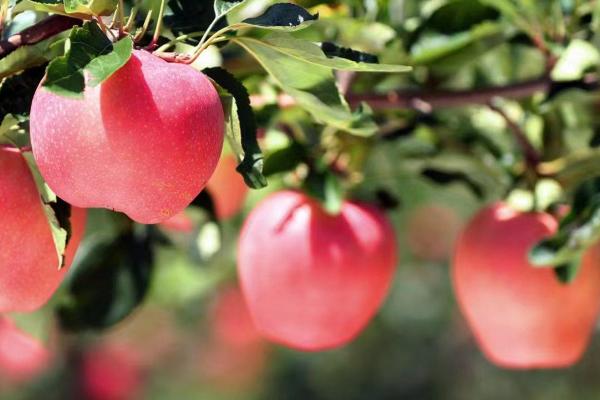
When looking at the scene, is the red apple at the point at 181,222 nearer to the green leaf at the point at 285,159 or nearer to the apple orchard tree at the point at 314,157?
the apple orchard tree at the point at 314,157

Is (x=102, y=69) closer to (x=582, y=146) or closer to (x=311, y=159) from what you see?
(x=311, y=159)

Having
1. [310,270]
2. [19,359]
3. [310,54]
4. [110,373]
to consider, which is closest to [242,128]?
[310,54]

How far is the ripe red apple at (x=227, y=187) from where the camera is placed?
1168 millimetres

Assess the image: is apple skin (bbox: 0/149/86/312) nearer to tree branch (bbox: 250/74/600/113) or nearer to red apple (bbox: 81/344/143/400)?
tree branch (bbox: 250/74/600/113)

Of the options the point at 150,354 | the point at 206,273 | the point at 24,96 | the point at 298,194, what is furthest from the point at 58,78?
the point at 150,354

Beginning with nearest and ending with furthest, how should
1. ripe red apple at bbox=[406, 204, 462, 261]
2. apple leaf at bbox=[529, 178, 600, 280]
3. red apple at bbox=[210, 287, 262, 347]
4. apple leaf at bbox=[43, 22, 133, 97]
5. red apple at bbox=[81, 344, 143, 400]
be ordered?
apple leaf at bbox=[43, 22, 133, 97] < apple leaf at bbox=[529, 178, 600, 280] < red apple at bbox=[210, 287, 262, 347] < ripe red apple at bbox=[406, 204, 462, 261] < red apple at bbox=[81, 344, 143, 400]

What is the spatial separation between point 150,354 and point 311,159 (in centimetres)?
225

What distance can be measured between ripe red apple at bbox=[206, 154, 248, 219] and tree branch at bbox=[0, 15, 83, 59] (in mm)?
453

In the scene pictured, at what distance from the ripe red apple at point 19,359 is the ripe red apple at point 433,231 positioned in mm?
978

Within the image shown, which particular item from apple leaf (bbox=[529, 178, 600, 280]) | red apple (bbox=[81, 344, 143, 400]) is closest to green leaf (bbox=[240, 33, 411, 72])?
apple leaf (bbox=[529, 178, 600, 280])

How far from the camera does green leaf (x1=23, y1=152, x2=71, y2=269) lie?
64 cm

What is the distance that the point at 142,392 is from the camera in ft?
10.8

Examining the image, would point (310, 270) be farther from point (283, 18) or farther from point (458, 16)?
point (283, 18)

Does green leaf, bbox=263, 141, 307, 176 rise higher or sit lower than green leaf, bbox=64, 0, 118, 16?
lower
